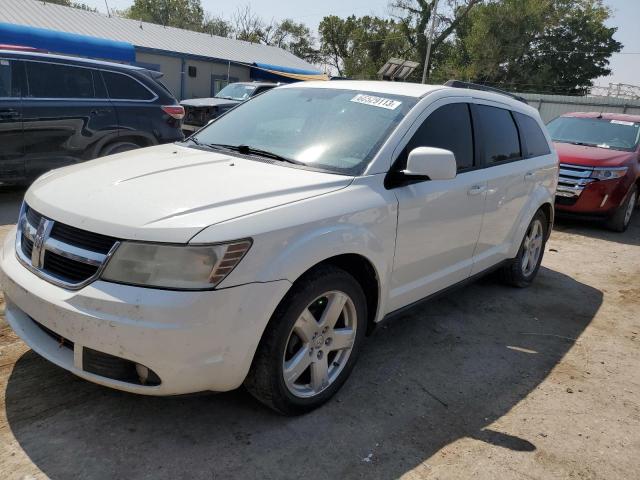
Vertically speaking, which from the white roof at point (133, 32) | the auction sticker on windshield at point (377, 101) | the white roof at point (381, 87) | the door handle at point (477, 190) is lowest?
the door handle at point (477, 190)

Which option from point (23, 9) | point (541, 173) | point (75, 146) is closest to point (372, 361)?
point (541, 173)

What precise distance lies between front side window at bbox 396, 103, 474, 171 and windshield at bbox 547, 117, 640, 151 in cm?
618

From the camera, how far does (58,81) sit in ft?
22.0

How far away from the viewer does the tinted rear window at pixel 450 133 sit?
3512 mm

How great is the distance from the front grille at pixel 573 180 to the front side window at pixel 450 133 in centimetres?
500

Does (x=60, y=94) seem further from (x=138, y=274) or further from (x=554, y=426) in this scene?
(x=554, y=426)

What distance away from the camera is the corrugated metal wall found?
72.3ft

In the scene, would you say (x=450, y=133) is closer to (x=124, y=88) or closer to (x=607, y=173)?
(x=124, y=88)

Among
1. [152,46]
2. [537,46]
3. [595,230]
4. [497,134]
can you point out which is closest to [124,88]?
[497,134]

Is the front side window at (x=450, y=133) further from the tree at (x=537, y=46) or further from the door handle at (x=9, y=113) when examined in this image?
the tree at (x=537, y=46)

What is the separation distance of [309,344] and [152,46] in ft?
80.7

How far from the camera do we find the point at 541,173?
5.04m

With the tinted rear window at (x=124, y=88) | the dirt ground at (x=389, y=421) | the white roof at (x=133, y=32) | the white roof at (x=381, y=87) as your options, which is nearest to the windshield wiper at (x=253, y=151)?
the white roof at (x=381, y=87)

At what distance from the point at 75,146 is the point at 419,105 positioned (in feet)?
16.1
